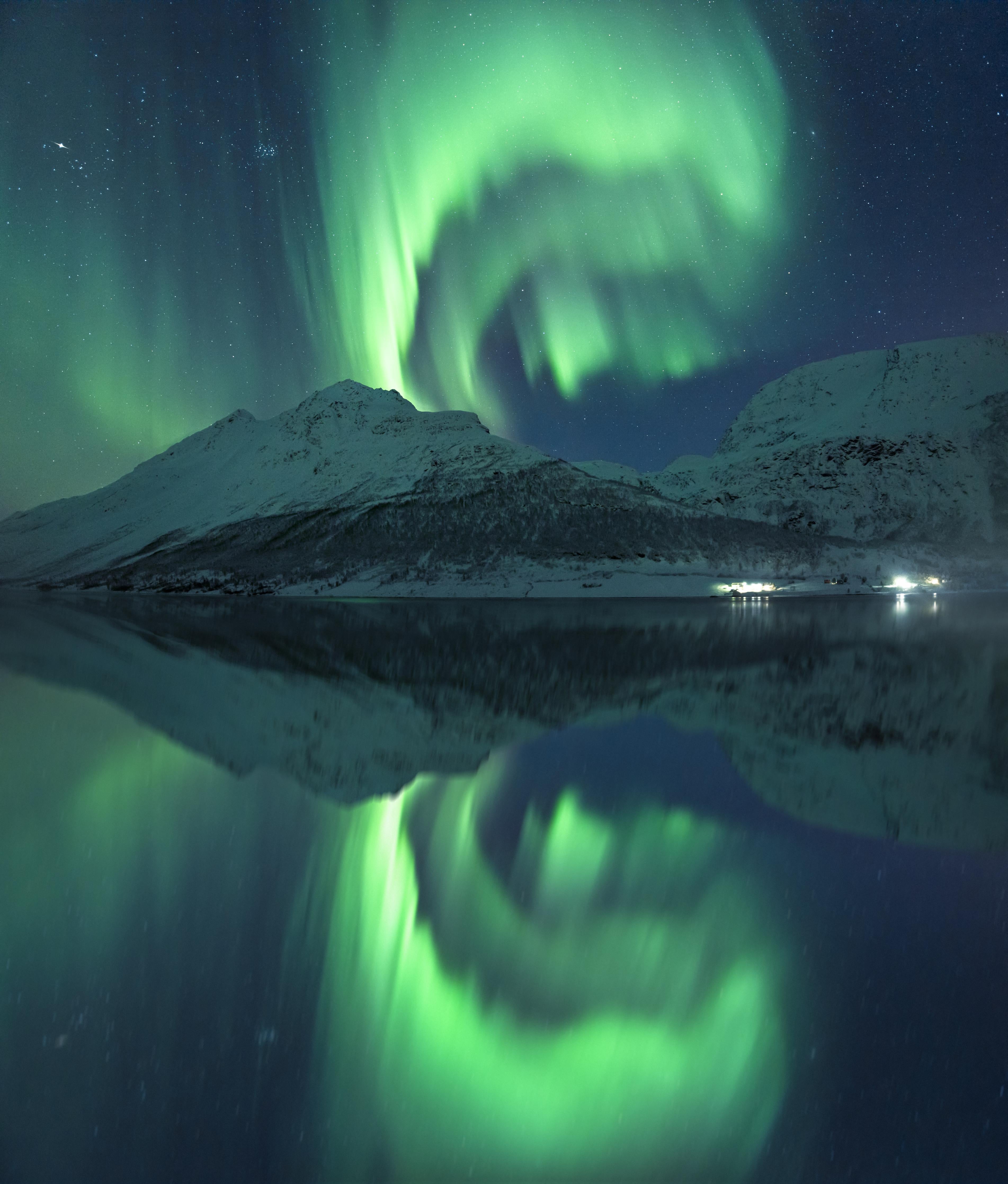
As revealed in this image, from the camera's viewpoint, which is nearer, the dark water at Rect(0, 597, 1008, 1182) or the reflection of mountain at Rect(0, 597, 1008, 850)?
the dark water at Rect(0, 597, 1008, 1182)

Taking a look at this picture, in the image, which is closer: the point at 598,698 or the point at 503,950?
the point at 503,950

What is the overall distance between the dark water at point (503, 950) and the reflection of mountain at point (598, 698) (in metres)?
0.16

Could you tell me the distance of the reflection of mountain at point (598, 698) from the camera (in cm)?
1208

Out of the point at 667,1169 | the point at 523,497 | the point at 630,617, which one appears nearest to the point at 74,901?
the point at 667,1169

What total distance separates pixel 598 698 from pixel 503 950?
13403 mm

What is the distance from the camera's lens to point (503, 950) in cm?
695

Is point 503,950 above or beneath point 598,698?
above

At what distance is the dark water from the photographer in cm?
481

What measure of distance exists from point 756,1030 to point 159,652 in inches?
1217

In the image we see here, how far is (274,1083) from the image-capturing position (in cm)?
508

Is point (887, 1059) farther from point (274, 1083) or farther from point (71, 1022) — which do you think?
point (71, 1022)

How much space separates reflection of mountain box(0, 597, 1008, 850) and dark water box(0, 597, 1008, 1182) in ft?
0.54

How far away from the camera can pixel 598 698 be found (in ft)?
66.0

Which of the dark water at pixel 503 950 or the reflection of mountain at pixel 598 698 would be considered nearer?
the dark water at pixel 503 950
